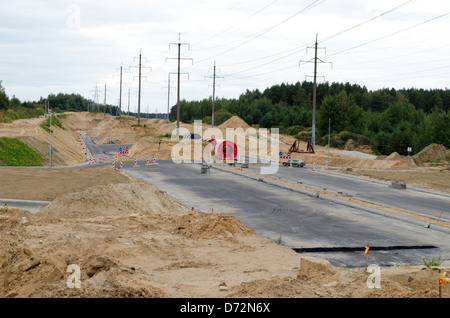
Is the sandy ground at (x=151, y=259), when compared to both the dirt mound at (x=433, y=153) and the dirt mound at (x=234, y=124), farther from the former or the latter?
the dirt mound at (x=234, y=124)

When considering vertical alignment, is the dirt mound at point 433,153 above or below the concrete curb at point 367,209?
above

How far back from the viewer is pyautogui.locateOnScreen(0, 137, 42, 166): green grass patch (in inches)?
1744

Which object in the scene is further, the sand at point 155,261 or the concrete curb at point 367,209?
the concrete curb at point 367,209

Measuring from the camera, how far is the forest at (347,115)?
80.1m

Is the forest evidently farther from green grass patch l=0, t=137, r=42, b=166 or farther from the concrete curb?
green grass patch l=0, t=137, r=42, b=166

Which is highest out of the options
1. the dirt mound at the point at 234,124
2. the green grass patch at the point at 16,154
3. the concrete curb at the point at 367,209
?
the dirt mound at the point at 234,124
